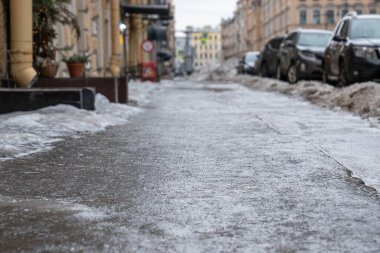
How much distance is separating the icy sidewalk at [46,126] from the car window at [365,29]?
6.87m

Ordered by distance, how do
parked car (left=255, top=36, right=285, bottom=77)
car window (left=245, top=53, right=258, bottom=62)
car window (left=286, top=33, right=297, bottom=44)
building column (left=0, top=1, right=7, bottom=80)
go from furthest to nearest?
car window (left=245, top=53, right=258, bottom=62) < parked car (left=255, top=36, right=285, bottom=77) < car window (left=286, top=33, right=297, bottom=44) < building column (left=0, top=1, right=7, bottom=80)

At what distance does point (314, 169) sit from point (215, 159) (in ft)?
3.09

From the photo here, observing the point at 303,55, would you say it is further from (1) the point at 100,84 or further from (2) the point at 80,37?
(1) the point at 100,84

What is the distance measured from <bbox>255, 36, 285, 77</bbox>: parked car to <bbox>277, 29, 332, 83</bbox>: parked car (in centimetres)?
270

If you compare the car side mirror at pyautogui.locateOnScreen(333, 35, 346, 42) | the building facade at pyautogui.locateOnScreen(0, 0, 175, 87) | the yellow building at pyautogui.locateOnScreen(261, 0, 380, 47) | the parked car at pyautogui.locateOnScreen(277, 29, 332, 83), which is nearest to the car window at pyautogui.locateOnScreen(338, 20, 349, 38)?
the car side mirror at pyautogui.locateOnScreen(333, 35, 346, 42)

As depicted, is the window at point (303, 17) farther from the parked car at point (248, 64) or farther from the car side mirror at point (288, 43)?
the car side mirror at point (288, 43)

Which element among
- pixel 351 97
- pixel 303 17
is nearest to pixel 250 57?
pixel 351 97

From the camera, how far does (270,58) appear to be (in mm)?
25562

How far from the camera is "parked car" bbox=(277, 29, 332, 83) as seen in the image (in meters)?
18.8

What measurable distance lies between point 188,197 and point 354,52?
33.1ft

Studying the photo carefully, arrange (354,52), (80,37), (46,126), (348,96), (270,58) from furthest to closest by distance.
→ (270,58), (80,37), (354,52), (348,96), (46,126)

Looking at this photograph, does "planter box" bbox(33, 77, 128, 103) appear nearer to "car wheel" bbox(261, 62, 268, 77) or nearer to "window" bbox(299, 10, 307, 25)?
"car wheel" bbox(261, 62, 268, 77)

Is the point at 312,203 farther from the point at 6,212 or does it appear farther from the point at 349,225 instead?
the point at 6,212

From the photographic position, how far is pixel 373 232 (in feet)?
9.84
